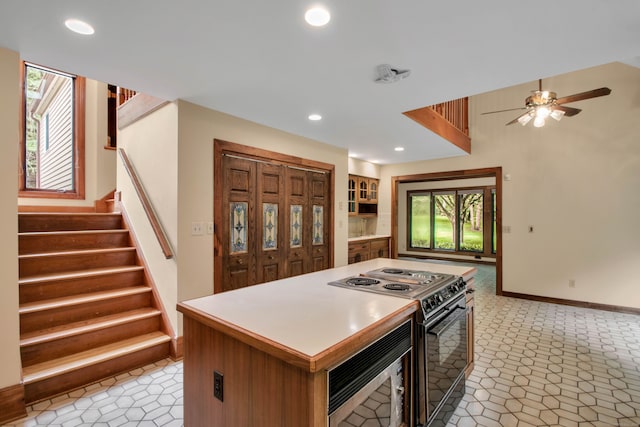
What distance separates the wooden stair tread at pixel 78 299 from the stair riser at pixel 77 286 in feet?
0.14

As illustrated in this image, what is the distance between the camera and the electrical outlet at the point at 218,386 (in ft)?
4.36

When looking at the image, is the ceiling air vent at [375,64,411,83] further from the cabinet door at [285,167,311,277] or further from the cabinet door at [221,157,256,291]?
the cabinet door at [285,167,311,277]

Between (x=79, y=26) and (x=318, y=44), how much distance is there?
137 centimetres

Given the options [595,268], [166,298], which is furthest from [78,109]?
[595,268]

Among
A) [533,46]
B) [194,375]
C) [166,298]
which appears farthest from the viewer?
[166,298]

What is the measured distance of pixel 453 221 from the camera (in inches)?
350

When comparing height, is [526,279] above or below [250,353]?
below

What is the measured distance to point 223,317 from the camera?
1335 millimetres

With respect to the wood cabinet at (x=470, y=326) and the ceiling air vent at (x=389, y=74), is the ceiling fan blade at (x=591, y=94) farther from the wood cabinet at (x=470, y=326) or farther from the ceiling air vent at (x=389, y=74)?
the wood cabinet at (x=470, y=326)

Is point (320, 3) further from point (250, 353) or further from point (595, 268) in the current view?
point (595, 268)

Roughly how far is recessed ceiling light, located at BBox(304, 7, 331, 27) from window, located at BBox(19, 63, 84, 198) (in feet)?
15.1

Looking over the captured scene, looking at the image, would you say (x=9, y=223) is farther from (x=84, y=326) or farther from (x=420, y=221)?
(x=420, y=221)

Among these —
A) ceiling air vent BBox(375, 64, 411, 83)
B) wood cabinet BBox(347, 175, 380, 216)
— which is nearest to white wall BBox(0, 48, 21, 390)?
ceiling air vent BBox(375, 64, 411, 83)

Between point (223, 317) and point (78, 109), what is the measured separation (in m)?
5.03
